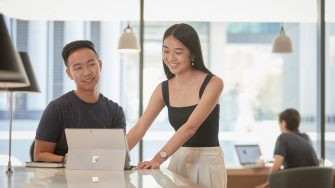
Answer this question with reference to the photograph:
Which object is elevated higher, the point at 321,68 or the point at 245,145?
the point at 321,68

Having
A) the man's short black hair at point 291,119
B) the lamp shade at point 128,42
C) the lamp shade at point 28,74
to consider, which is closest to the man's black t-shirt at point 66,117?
the lamp shade at point 28,74

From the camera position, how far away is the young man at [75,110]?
296cm

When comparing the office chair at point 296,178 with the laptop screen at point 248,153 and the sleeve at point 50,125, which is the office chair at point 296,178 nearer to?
the sleeve at point 50,125

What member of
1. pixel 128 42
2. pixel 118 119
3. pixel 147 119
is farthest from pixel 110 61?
pixel 118 119

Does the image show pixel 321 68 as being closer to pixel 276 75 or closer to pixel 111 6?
pixel 276 75

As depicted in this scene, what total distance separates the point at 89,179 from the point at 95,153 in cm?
48

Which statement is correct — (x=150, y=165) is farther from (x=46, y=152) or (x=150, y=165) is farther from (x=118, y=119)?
(x=46, y=152)

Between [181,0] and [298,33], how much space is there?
142cm

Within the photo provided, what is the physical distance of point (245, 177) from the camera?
5684 millimetres

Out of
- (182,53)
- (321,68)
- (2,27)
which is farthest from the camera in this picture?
(321,68)

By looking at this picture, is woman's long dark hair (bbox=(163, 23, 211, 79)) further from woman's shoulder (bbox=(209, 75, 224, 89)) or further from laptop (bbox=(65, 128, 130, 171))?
laptop (bbox=(65, 128, 130, 171))

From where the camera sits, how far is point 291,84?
7090mm

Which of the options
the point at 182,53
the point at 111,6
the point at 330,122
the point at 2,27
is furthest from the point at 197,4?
the point at 2,27

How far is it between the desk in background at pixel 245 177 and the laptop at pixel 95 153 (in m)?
2.80
